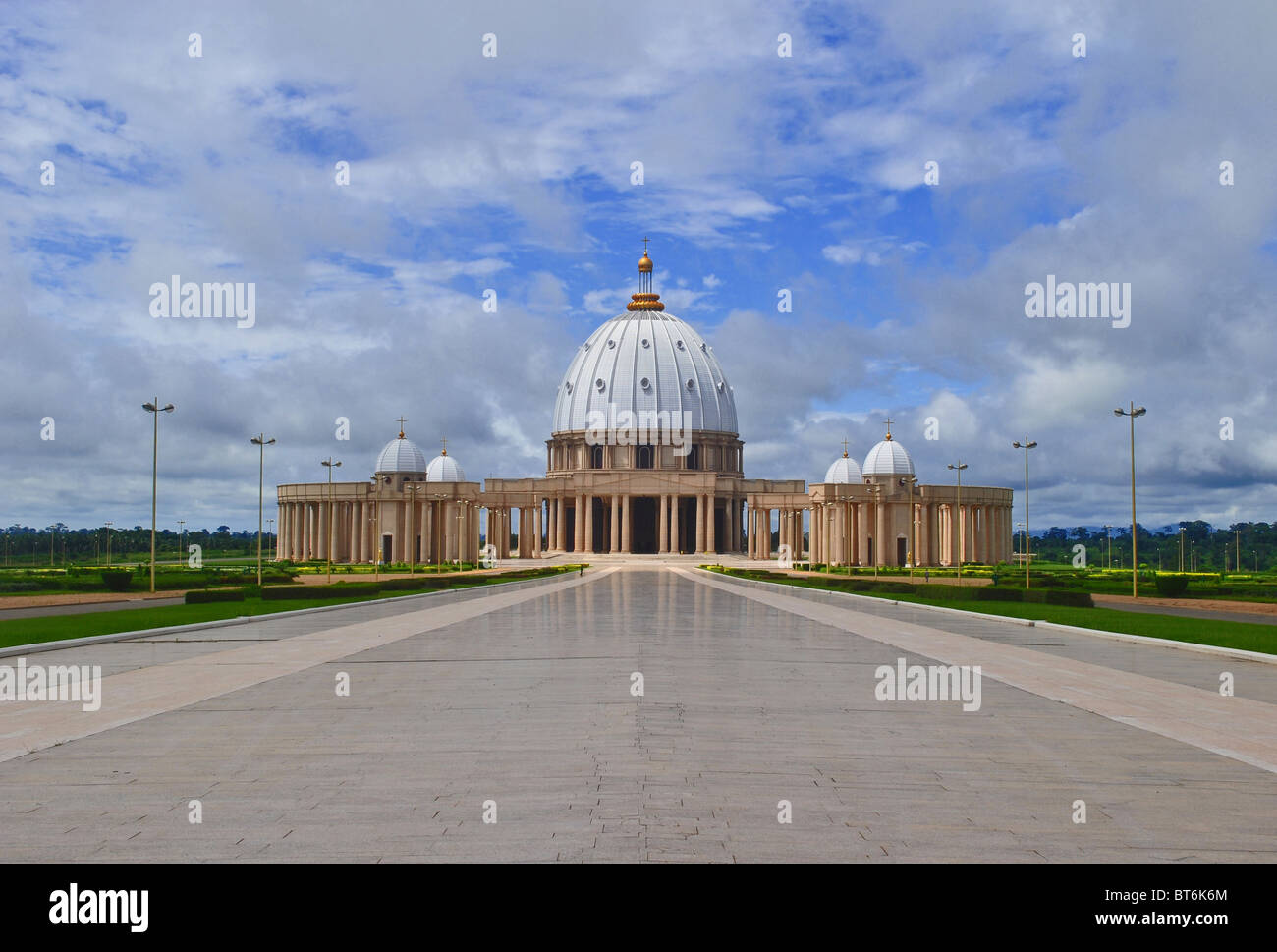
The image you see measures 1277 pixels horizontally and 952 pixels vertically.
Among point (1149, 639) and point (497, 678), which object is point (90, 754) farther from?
point (1149, 639)

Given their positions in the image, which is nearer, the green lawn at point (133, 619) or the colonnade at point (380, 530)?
the green lawn at point (133, 619)

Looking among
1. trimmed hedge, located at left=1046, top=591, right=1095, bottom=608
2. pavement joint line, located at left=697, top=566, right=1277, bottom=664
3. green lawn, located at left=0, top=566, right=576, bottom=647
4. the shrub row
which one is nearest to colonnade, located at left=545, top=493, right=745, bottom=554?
the shrub row

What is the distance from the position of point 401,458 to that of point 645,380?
3381cm

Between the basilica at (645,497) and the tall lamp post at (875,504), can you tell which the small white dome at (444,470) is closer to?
the basilica at (645,497)

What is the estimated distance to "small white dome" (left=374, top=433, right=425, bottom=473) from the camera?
108688 mm

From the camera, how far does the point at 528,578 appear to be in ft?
200

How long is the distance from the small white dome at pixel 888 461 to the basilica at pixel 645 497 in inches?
6.1

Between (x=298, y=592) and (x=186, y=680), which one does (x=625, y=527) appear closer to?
(x=298, y=592)

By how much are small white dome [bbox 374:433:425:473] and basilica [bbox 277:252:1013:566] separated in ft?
0.46

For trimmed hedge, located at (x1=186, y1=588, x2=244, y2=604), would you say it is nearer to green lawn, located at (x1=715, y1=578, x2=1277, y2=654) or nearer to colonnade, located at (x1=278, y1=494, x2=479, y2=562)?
green lawn, located at (x1=715, y1=578, x2=1277, y2=654)

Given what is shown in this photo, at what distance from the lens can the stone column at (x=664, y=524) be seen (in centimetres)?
11039

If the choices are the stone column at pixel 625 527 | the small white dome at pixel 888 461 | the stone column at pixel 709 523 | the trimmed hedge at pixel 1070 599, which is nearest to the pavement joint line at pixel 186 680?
the trimmed hedge at pixel 1070 599

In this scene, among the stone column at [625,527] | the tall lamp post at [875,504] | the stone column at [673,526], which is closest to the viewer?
the tall lamp post at [875,504]

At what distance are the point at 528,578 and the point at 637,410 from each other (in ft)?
228
